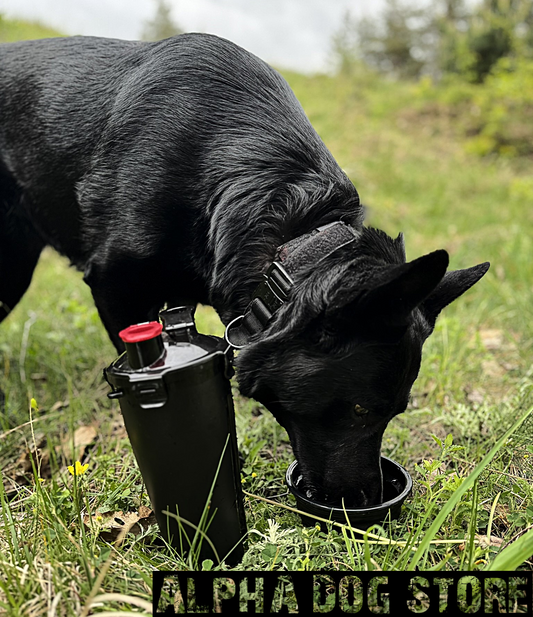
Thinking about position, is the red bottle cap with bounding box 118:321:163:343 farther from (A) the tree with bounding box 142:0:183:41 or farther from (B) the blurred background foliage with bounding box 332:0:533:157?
(A) the tree with bounding box 142:0:183:41

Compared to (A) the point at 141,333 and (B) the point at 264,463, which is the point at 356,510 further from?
(A) the point at 141,333

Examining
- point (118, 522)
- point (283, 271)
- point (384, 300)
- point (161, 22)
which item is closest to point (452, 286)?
point (384, 300)

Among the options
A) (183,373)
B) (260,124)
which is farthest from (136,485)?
(260,124)

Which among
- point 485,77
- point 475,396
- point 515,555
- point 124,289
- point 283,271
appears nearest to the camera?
point 515,555

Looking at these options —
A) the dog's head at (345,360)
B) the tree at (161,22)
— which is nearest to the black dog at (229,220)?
the dog's head at (345,360)

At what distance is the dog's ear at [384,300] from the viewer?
1.26m

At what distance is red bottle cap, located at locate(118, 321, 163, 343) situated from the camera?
1.30 metres

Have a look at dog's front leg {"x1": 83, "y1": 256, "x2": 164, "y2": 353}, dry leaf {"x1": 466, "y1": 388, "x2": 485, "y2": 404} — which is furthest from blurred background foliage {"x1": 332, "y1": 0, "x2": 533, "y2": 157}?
dog's front leg {"x1": 83, "y1": 256, "x2": 164, "y2": 353}

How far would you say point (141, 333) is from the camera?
1.32 meters

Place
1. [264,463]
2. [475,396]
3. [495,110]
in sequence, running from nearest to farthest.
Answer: [264,463], [475,396], [495,110]

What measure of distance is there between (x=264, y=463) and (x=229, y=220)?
3.13ft

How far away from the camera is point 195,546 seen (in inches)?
60.9

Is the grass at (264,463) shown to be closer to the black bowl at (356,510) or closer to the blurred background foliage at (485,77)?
the black bowl at (356,510)

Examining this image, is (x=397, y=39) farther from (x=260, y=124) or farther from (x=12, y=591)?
(x=12, y=591)
